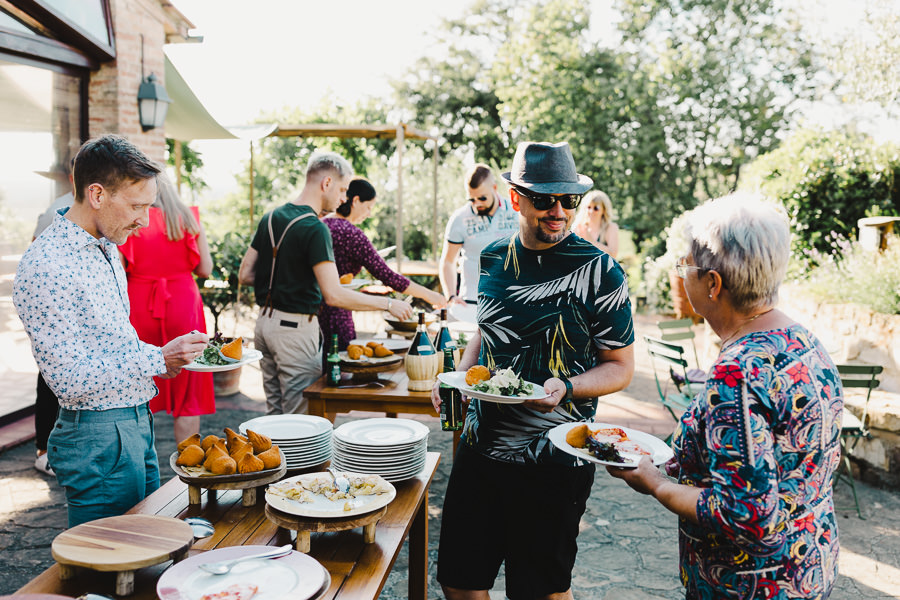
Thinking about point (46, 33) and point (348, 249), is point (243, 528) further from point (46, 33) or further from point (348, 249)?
point (46, 33)

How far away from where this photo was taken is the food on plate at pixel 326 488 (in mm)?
1905

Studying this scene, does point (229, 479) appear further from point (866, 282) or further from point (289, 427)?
point (866, 282)

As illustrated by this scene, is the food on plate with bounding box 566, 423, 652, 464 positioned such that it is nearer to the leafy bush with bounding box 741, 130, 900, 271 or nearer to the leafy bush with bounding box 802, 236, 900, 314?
the leafy bush with bounding box 802, 236, 900, 314

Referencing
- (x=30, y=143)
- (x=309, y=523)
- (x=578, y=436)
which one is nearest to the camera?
(x=309, y=523)

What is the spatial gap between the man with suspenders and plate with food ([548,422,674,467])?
199cm

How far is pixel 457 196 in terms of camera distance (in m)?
17.0

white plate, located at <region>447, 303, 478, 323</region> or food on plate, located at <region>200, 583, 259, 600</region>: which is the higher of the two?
white plate, located at <region>447, 303, 478, 323</region>

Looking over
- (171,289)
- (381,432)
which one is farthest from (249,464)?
(171,289)

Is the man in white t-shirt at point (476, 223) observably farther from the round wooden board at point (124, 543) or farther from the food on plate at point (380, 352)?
the round wooden board at point (124, 543)

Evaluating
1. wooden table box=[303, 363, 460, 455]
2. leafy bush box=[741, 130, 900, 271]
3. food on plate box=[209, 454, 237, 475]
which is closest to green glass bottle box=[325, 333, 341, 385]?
wooden table box=[303, 363, 460, 455]

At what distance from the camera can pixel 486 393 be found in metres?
2.13

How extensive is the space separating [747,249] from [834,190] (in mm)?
10359

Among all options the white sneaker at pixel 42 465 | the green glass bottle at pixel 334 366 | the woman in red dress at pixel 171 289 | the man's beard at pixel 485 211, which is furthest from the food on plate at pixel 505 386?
the white sneaker at pixel 42 465

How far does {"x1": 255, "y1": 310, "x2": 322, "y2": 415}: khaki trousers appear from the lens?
394 centimetres
